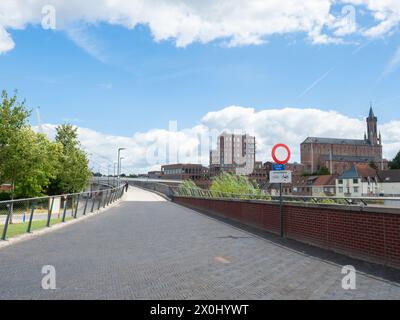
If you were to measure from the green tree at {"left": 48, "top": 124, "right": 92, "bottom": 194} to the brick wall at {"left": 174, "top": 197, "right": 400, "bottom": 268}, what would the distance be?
1583 inches

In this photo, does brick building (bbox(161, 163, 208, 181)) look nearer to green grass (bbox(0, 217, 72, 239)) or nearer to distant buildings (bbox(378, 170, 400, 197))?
distant buildings (bbox(378, 170, 400, 197))

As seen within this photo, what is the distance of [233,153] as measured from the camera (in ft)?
477

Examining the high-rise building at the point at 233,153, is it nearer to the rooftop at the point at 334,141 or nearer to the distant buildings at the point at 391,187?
the rooftop at the point at 334,141

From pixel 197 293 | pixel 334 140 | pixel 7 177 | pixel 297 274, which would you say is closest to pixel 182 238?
pixel 297 274

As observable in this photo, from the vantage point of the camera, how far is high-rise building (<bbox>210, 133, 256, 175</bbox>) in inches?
5364

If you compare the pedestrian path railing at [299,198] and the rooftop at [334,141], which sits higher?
the rooftop at [334,141]

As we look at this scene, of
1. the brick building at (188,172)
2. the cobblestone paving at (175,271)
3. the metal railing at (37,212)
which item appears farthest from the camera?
the brick building at (188,172)

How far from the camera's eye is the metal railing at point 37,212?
1134 cm

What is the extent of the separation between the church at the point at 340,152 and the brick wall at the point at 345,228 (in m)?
174

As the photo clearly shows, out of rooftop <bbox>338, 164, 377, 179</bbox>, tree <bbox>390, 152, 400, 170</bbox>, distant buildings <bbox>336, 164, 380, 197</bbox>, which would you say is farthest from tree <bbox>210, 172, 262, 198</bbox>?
tree <bbox>390, 152, 400, 170</bbox>

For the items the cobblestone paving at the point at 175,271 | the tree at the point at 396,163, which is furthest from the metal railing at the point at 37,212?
the tree at the point at 396,163

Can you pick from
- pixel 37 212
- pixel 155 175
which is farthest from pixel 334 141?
pixel 37 212

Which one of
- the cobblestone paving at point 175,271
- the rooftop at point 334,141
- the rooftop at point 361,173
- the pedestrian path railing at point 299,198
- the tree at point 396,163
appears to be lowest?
the cobblestone paving at point 175,271
